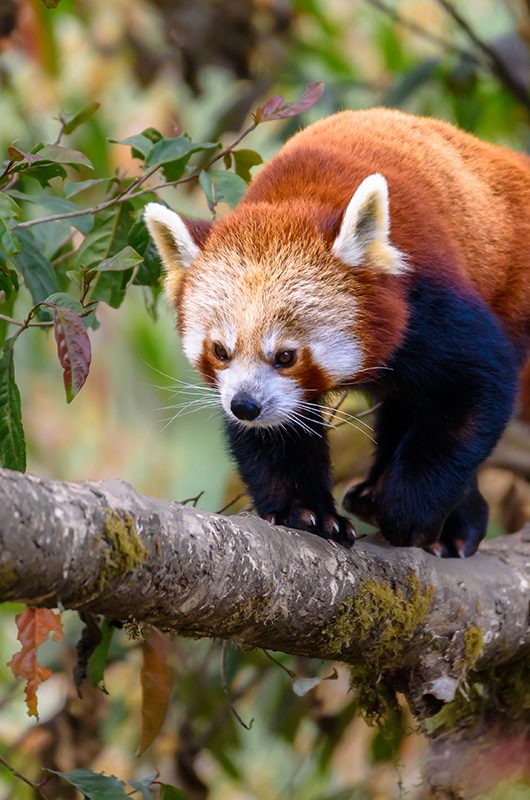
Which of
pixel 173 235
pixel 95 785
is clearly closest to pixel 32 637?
pixel 95 785

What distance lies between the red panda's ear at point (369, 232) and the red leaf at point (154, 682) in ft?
3.63

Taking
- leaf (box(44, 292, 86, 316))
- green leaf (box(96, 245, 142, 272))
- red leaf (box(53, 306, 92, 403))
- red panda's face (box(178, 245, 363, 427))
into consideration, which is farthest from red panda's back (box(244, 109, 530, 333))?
red leaf (box(53, 306, 92, 403))

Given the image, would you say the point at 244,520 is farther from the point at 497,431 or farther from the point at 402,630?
the point at 497,431

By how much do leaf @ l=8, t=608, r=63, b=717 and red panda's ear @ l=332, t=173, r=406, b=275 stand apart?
1204 mm

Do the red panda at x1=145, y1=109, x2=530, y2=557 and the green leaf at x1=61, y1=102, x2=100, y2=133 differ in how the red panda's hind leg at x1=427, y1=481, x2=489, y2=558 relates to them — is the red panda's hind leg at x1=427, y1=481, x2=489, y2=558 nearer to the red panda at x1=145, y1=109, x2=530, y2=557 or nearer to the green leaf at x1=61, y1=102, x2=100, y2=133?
the red panda at x1=145, y1=109, x2=530, y2=557

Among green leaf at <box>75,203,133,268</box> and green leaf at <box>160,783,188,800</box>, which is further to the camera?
green leaf at <box>75,203,133,268</box>

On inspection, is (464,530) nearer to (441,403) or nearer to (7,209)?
(441,403)

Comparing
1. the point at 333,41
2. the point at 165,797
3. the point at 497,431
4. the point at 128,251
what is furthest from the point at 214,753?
the point at 333,41

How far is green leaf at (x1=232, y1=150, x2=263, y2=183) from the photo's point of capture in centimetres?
315

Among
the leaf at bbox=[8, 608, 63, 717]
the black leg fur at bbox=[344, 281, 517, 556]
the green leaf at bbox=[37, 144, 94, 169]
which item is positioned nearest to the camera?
the leaf at bbox=[8, 608, 63, 717]

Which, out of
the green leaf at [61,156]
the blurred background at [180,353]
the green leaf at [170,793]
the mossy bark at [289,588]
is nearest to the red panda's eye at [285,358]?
the blurred background at [180,353]

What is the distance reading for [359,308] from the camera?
3.00 m

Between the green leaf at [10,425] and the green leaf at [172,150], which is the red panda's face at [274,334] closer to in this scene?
the green leaf at [172,150]

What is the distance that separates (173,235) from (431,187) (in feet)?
2.43
